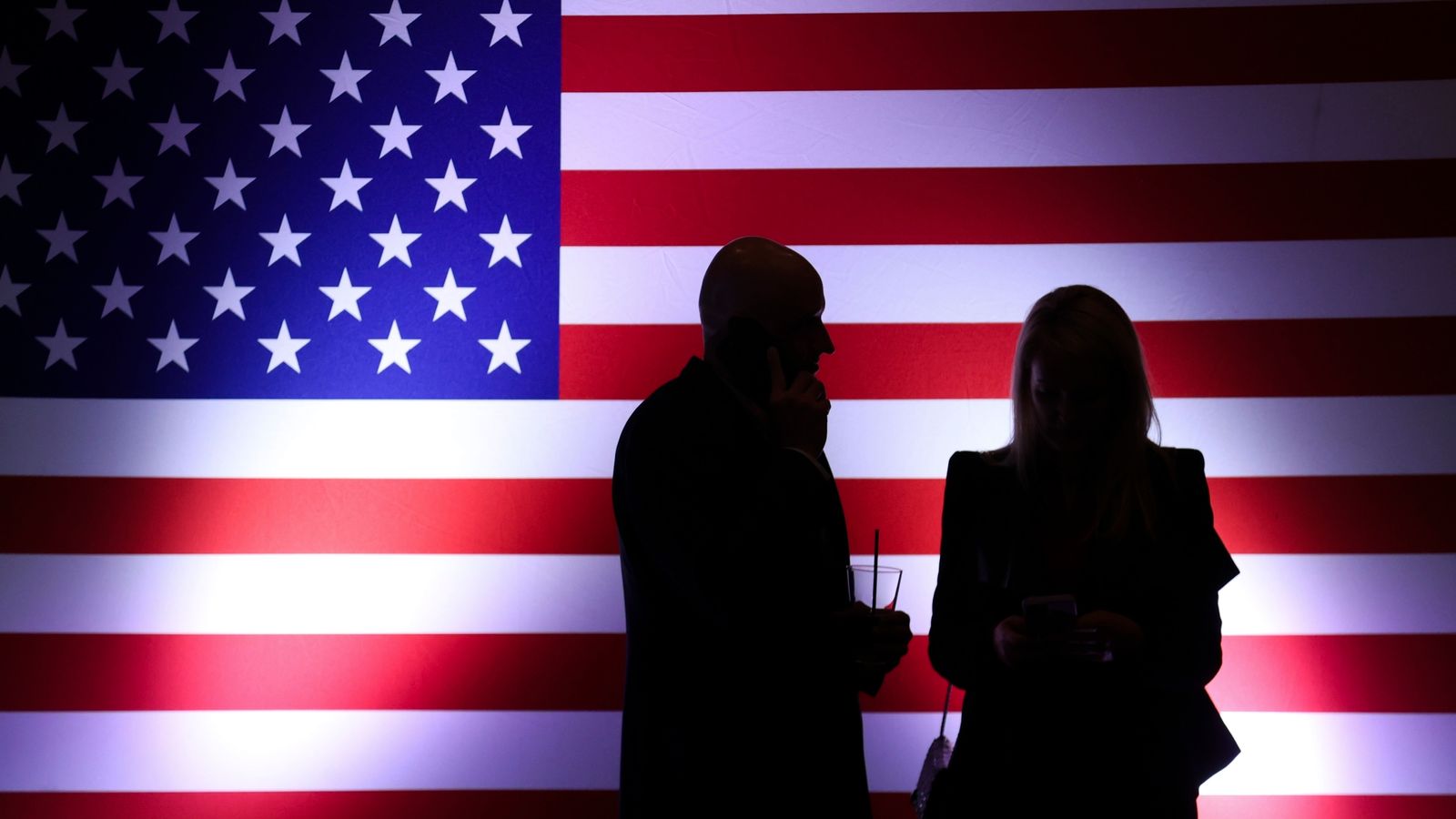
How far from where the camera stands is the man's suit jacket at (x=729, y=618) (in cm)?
116

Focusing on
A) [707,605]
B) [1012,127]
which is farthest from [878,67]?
[707,605]

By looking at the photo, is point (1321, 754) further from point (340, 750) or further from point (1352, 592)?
point (340, 750)

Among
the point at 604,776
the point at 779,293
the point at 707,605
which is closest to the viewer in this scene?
the point at 707,605

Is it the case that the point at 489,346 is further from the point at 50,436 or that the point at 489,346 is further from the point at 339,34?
the point at 50,436

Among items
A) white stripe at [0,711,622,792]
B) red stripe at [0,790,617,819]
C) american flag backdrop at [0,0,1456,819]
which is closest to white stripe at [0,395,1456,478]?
american flag backdrop at [0,0,1456,819]

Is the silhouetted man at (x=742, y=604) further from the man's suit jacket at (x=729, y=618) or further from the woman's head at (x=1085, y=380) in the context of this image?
the woman's head at (x=1085, y=380)

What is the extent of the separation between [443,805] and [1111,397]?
1.43 m

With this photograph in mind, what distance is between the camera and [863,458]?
76.7 inches

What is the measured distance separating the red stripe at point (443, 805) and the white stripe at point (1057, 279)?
2.97ft

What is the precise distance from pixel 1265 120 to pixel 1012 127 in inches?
18.8

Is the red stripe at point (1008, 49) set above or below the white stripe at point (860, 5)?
below

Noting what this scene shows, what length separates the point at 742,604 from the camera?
113 centimetres

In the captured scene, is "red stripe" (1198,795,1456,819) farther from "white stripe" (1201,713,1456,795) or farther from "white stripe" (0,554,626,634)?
"white stripe" (0,554,626,634)

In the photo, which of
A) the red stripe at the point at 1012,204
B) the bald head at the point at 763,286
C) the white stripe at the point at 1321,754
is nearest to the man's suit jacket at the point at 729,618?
the bald head at the point at 763,286
